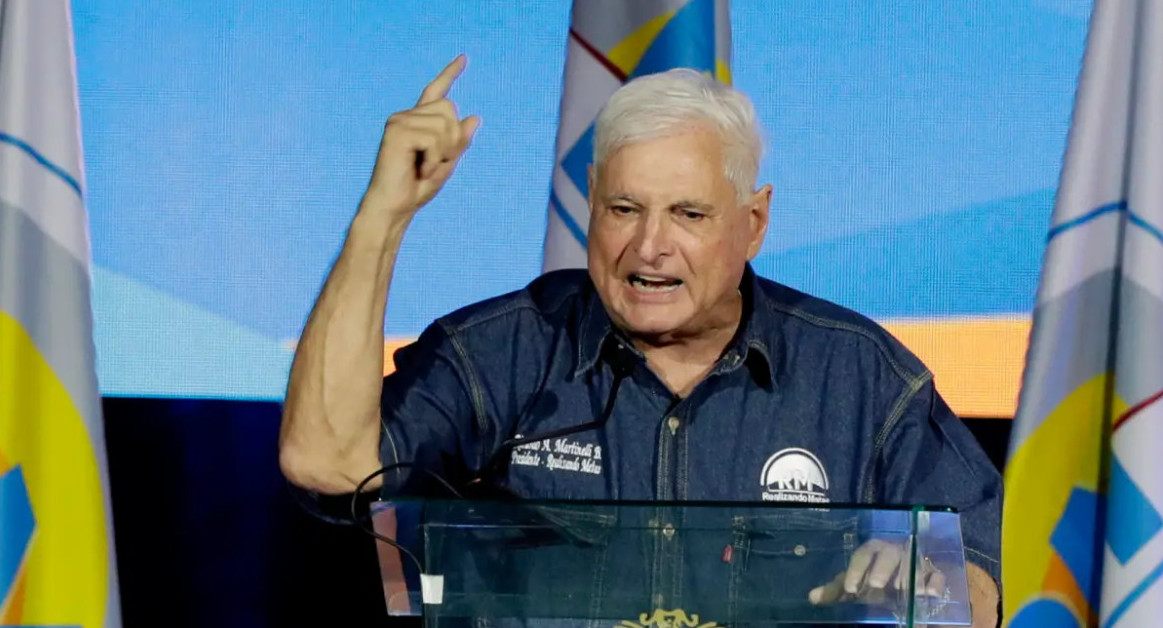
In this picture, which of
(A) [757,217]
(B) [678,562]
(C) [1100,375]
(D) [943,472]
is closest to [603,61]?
(A) [757,217]

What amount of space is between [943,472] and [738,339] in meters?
0.32

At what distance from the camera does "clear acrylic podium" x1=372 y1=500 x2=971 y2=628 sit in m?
1.29

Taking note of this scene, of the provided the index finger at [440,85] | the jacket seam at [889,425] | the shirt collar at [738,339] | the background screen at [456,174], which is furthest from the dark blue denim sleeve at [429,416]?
the background screen at [456,174]

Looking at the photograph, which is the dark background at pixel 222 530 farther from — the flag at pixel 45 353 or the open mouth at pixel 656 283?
the open mouth at pixel 656 283

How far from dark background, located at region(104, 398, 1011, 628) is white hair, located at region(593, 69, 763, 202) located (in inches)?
48.6

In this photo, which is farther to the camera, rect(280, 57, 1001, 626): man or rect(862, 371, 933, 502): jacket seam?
rect(862, 371, 933, 502): jacket seam

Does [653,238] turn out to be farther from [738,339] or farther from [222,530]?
[222,530]

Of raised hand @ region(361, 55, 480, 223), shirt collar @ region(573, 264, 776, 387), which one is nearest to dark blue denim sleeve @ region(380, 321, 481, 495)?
shirt collar @ region(573, 264, 776, 387)

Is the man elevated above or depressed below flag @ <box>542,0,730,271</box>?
below

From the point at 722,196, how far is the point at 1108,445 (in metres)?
1.17

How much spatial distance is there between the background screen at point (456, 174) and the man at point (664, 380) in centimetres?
85

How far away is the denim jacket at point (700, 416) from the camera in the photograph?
6.25 feet

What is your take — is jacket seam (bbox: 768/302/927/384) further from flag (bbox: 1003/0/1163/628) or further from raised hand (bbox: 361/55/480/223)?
flag (bbox: 1003/0/1163/628)

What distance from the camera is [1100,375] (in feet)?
8.80
